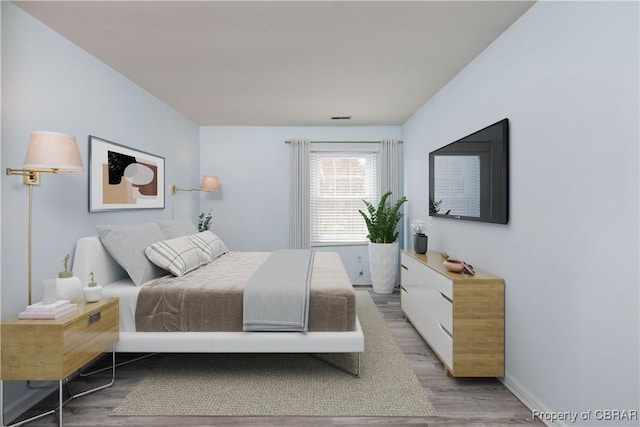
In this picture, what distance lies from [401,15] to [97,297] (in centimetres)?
280

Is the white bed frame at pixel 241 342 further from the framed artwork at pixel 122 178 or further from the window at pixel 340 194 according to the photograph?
the window at pixel 340 194

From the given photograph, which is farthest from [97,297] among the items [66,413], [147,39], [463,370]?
[463,370]

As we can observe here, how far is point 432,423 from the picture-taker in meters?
1.92

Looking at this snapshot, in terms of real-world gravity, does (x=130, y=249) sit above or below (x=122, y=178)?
below

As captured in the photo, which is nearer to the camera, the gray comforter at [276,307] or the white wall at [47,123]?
the white wall at [47,123]

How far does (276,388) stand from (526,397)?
1678 mm

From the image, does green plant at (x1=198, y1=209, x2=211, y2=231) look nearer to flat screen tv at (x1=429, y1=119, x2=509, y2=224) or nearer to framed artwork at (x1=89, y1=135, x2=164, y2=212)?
framed artwork at (x1=89, y1=135, x2=164, y2=212)

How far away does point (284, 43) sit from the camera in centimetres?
246

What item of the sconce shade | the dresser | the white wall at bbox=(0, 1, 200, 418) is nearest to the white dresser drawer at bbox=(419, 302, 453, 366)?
the dresser

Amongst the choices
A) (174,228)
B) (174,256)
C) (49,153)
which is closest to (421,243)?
(174,256)

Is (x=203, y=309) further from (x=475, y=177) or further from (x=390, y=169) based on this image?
(x=390, y=169)

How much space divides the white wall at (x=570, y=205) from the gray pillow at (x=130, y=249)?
278cm

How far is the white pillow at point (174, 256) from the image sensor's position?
267cm

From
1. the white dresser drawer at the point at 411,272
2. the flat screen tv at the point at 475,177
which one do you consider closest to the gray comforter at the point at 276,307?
the white dresser drawer at the point at 411,272
